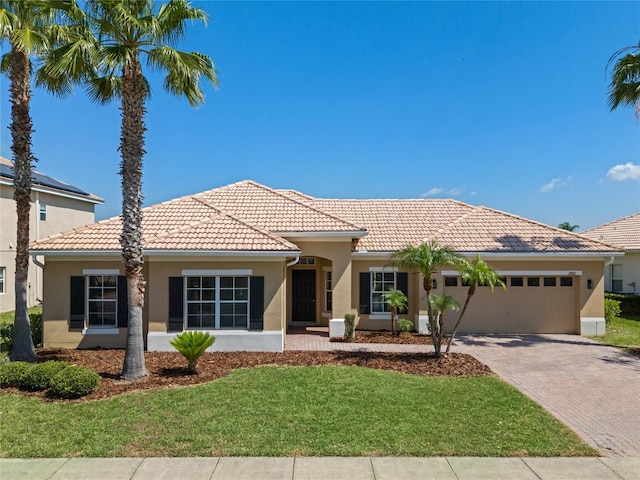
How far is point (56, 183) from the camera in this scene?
2902 centimetres

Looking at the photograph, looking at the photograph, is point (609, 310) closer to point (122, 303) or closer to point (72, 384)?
point (122, 303)

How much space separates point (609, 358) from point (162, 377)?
13153 mm

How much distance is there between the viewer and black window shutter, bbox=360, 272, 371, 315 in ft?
52.2

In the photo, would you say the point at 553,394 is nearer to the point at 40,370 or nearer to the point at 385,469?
the point at 385,469

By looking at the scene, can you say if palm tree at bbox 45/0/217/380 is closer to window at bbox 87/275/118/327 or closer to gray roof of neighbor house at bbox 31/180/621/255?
gray roof of neighbor house at bbox 31/180/621/255

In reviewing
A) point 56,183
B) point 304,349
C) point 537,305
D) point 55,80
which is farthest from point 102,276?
point 56,183

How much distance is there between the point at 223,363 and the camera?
1109cm

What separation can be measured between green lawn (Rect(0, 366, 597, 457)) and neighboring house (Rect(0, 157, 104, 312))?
18.5 meters

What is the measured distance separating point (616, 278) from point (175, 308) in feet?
85.0

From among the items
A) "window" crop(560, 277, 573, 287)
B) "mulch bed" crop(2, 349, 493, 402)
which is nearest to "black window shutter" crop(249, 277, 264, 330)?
"mulch bed" crop(2, 349, 493, 402)

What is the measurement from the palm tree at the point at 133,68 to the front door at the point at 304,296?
8.05m

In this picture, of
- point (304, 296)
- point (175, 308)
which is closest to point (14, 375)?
point (175, 308)

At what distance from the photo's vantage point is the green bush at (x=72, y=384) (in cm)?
829

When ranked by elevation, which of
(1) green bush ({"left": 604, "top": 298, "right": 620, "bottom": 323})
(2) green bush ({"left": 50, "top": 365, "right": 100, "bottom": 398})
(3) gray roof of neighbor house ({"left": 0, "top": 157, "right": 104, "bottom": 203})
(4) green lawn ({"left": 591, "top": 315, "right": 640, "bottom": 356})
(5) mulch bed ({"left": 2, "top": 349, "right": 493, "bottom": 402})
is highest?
(3) gray roof of neighbor house ({"left": 0, "top": 157, "right": 104, "bottom": 203})
